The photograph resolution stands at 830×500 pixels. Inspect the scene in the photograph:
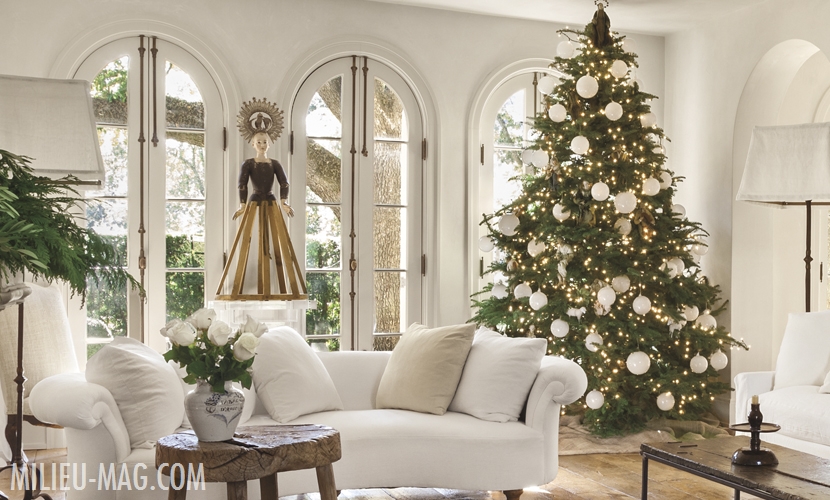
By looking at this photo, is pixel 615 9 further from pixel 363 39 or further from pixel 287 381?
pixel 287 381

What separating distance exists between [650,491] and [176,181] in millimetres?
3438

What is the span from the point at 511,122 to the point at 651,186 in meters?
1.47

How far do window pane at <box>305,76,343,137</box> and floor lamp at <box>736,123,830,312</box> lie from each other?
2690 mm

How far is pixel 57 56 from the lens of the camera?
5.12 metres

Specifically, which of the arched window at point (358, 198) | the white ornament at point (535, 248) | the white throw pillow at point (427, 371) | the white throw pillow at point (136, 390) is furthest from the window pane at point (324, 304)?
the white throw pillow at point (136, 390)

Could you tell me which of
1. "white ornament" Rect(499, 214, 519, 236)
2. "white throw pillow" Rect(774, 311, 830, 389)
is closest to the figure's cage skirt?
"white ornament" Rect(499, 214, 519, 236)

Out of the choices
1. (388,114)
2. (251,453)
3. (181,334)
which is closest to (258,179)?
(388,114)

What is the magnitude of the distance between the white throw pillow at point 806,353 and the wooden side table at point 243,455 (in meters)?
2.70

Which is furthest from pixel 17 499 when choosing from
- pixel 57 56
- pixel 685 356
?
pixel 685 356

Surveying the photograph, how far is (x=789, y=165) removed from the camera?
15.8ft

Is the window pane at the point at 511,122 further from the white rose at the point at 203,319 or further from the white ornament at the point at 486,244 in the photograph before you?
the white rose at the point at 203,319

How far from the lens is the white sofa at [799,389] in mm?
3875

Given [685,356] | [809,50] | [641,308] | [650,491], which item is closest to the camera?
[650,491]

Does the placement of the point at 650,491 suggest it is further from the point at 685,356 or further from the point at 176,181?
the point at 176,181
